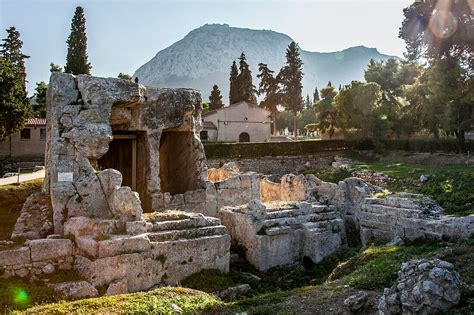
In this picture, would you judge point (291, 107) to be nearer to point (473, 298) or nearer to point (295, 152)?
point (295, 152)

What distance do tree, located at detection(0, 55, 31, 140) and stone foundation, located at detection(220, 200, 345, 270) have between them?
22.9 meters

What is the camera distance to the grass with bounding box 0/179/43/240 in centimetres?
1159

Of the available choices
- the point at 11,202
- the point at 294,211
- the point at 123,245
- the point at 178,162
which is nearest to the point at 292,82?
the point at 178,162

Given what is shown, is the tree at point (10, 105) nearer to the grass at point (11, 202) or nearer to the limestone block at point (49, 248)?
the grass at point (11, 202)

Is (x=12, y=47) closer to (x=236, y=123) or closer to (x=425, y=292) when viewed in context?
(x=236, y=123)

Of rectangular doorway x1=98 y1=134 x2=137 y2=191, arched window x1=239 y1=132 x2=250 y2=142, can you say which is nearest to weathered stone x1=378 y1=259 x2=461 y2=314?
rectangular doorway x1=98 y1=134 x2=137 y2=191

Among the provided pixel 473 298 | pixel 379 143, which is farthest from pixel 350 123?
pixel 473 298

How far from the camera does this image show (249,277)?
1240 cm

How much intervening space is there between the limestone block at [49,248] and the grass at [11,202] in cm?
150

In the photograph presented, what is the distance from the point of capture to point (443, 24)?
1412 inches

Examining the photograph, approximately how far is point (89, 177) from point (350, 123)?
37.3 m

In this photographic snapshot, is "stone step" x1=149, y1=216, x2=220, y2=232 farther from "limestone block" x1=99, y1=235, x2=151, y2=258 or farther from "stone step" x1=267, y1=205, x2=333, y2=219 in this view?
"stone step" x1=267, y1=205, x2=333, y2=219

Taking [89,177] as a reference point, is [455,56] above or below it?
above

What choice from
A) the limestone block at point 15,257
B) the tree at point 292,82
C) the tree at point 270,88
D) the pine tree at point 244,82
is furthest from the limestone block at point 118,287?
the tree at point 270,88
